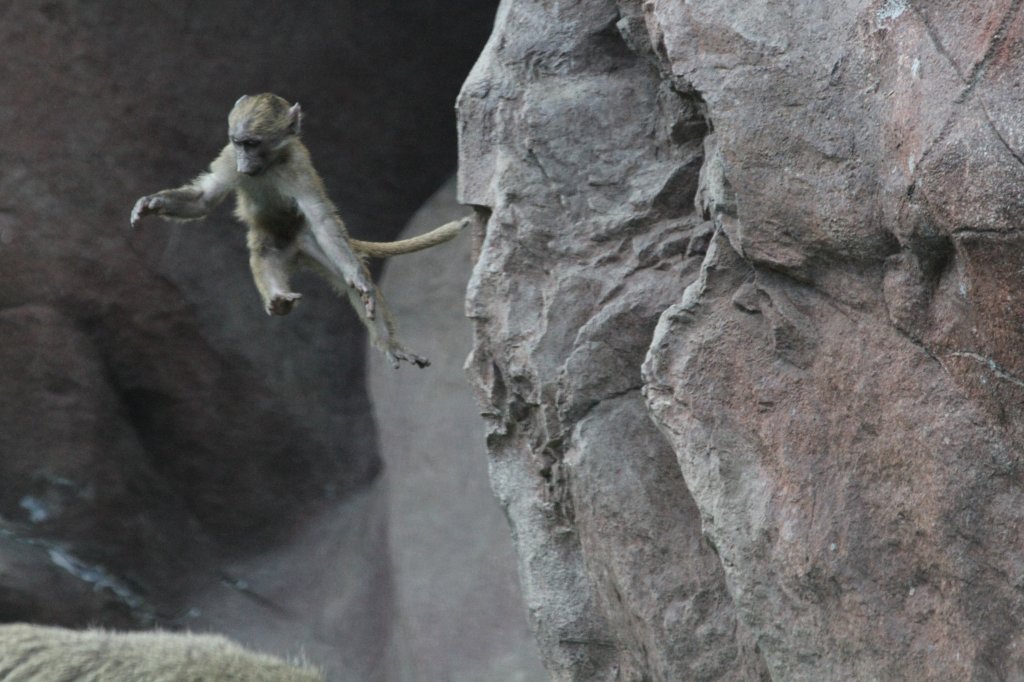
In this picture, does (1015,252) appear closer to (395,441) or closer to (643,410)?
(643,410)

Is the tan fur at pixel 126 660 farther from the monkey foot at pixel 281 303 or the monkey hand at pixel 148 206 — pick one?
the monkey hand at pixel 148 206

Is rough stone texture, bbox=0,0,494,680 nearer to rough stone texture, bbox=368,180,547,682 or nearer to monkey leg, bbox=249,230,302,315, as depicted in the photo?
rough stone texture, bbox=368,180,547,682

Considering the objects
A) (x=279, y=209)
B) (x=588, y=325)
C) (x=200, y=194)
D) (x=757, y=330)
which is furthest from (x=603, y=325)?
(x=200, y=194)

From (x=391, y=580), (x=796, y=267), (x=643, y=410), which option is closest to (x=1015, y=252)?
(x=796, y=267)

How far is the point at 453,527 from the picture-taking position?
7.82 m

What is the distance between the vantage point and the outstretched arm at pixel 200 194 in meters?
5.01

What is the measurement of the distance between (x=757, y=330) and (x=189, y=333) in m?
5.22

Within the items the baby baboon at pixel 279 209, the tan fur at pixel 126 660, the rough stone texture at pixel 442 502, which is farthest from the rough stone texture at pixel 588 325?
the rough stone texture at pixel 442 502

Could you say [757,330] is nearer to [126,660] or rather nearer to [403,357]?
[403,357]

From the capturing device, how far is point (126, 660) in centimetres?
536

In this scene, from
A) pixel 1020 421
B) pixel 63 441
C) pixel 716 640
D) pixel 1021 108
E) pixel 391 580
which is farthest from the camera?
pixel 391 580

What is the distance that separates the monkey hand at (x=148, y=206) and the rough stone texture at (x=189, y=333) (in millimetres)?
2834

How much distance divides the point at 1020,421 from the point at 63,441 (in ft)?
20.3

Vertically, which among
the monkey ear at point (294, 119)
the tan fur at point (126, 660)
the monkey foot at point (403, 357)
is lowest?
the tan fur at point (126, 660)
